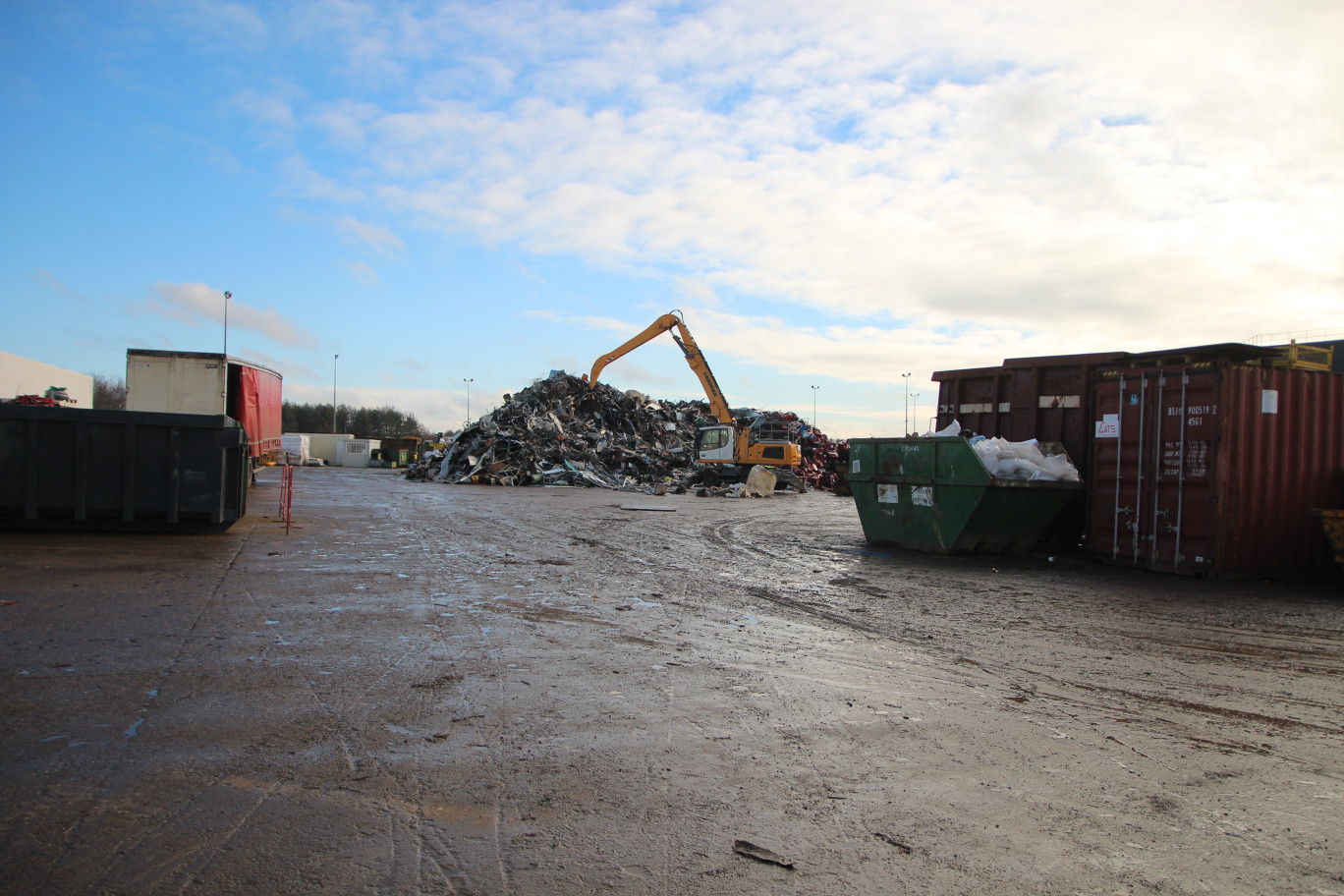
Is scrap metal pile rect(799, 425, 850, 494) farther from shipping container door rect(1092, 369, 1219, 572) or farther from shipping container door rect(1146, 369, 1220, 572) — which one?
shipping container door rect(1146, 369, 1220, 572)

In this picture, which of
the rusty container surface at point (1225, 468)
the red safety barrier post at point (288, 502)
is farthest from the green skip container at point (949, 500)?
the red safety barrier post at point (288, 502)

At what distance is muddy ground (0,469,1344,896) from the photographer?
A: 112 inches

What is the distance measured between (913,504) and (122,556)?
1043 centimetres

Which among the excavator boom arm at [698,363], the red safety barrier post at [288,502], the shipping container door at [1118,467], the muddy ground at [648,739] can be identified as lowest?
the muddy ground at [648,739]

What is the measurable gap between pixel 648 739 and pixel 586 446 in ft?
103

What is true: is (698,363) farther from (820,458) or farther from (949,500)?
(949,500)

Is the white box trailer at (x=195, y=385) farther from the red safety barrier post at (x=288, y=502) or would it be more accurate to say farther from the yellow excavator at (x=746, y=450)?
the yellow excavator at (x=746, y=450)

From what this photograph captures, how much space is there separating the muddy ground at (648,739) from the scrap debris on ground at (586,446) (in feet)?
69.1

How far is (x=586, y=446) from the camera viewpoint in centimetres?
3519

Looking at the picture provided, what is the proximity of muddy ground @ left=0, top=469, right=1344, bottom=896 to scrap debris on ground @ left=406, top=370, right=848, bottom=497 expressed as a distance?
21054 millimetres

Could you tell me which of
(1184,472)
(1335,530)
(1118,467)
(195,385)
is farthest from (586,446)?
(1335,530)

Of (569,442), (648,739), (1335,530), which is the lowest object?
(648,739)

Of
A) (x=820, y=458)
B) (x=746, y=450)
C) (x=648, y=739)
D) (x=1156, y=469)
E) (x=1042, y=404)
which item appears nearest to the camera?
(x=648, y=739)

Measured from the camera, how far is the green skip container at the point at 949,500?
11117 mm
